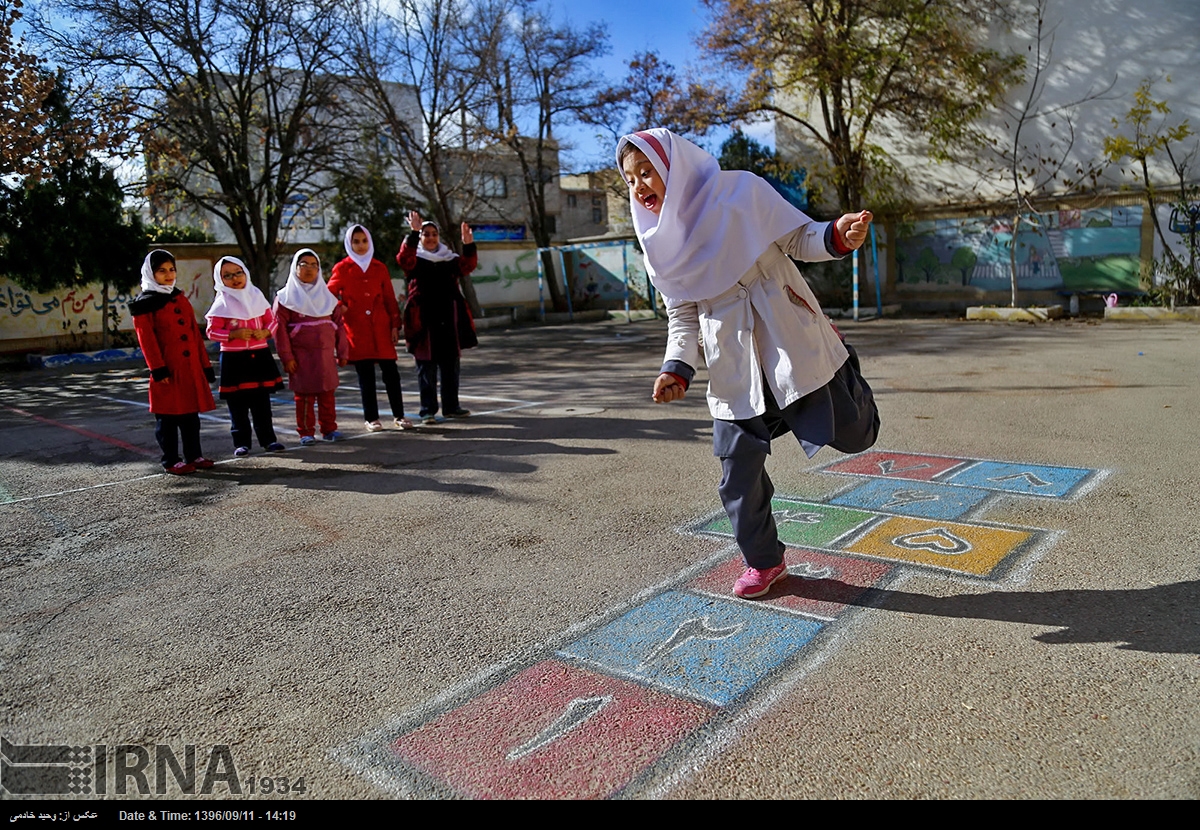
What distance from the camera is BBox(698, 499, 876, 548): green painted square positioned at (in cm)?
449

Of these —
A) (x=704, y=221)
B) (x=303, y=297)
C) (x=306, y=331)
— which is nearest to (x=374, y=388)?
(x=306, y=331)

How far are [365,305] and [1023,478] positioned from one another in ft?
18.7

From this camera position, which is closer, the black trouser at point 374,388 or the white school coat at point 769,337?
the white school coat at point 769,337

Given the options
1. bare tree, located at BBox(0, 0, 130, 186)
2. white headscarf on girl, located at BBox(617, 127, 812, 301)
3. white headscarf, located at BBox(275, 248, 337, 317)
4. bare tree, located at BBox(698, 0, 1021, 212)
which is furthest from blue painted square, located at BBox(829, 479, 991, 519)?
bare tree, located at BBox(698, 0, 1021, 212)

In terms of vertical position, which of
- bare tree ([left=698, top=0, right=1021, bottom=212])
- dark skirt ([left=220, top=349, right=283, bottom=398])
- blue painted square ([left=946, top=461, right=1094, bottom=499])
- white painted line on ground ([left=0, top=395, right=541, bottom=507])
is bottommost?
blue painted square ([left=946, top=461, right=1094, bottom=499])

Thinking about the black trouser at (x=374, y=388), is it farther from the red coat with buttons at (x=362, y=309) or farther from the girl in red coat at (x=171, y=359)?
the girl in red coat at (x=171, y=359)

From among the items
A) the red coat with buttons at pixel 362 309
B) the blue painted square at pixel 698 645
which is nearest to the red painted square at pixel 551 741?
the blue painted square at pixel 698 645

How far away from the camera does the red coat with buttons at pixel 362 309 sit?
8125 mm

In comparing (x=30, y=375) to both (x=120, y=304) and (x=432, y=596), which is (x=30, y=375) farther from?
(x=432, y=596)

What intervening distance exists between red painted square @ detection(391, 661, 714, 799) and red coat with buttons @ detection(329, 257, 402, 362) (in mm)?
5565

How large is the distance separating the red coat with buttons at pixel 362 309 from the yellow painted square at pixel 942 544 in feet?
17.0

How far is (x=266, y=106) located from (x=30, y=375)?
7.95 m

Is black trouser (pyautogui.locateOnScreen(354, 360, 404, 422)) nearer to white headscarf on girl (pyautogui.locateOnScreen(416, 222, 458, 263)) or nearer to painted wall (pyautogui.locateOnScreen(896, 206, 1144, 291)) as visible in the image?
white headscarf on girl (pyautogui.locateOnScreen(416, 222, 458, 263))

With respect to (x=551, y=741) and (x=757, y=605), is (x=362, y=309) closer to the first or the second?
(x=757, y=605)
